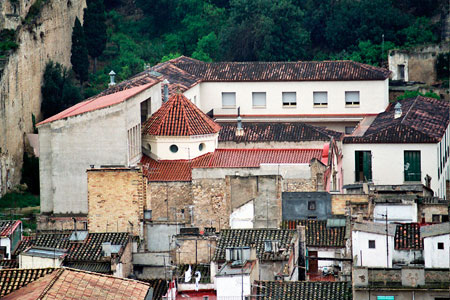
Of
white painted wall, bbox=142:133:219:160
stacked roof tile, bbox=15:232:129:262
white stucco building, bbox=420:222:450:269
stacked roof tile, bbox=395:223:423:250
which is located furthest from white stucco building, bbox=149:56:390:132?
white stucco building, bbox=420:222:450:269

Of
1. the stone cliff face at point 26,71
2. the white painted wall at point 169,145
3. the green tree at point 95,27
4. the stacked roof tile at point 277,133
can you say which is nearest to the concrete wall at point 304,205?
the white painted wall at point 169,145

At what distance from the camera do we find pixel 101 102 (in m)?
61.0

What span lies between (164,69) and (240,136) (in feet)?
33.0

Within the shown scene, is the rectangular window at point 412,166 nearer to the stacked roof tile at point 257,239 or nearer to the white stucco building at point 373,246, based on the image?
the stacked roof tile at point 257,239

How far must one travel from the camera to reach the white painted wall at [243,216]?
176ft

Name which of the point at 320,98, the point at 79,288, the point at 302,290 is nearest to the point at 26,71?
the point at 320,98

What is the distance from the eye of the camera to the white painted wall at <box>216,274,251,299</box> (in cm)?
4172

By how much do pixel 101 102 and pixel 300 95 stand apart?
59.8 feet

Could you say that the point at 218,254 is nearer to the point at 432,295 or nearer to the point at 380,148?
the point at 432,295

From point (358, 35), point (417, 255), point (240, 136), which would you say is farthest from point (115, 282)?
point (358, 35)

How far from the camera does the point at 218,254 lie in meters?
46.3

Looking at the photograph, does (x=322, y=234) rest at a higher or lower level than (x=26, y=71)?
lower

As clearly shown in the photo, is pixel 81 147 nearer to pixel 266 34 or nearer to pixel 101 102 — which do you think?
pixel 101 102

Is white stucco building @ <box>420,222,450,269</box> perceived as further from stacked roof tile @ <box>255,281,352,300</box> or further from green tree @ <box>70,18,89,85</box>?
green tree @ <box>70,18,89,85</box>
